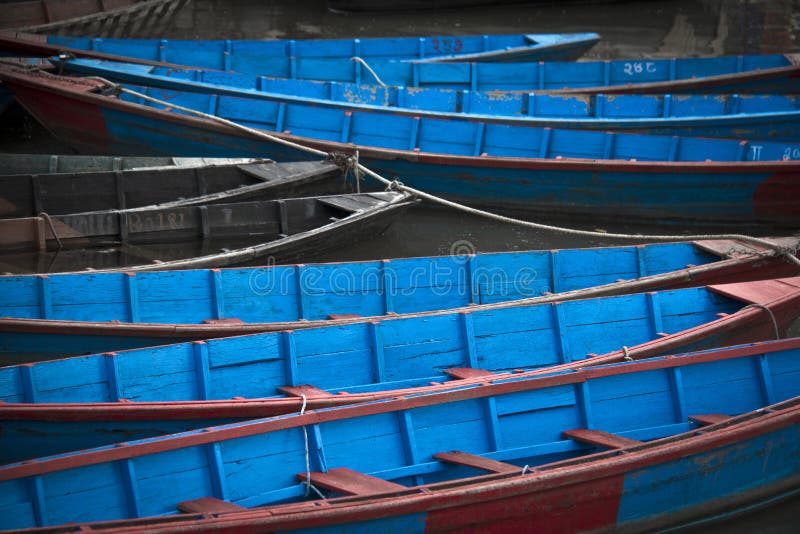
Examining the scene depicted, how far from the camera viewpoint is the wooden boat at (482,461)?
4.87 metres

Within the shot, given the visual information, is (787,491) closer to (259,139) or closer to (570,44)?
(259,139)

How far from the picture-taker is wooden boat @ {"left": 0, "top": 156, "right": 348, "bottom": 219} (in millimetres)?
9008

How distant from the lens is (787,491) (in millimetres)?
6535

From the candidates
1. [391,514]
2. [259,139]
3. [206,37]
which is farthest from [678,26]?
[391,514]

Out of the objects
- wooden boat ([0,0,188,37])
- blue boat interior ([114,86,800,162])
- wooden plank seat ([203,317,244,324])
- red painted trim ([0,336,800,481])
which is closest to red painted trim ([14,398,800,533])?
red painted trim ([0,336,800,481])

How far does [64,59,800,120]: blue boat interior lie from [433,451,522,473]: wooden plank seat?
23.2 feet

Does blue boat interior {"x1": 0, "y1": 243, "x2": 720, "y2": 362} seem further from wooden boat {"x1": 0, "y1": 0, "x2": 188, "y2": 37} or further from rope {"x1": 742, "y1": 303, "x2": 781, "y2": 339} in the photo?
wooden boat {"x1": 0, "y1": 0, "x2": 188, "y2": 37}

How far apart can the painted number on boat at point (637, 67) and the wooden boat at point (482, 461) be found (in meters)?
7.49

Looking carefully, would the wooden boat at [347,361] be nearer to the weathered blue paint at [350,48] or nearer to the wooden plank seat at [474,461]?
the wooden plank seat at [474,461]

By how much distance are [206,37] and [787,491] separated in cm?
1377

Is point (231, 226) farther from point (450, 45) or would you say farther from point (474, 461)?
point (450, 45)

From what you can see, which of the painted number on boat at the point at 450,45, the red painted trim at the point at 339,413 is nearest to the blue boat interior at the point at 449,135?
the painted number on boat at the point at 450,45

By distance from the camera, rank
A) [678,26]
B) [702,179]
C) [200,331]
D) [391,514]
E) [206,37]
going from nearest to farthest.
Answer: [391,514] → [200,331] → [702,179] → [206,37] → [678,26]

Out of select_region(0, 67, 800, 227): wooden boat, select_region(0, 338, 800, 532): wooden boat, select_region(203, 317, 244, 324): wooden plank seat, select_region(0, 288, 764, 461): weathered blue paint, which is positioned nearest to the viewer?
select_region(0, 338, 800, 532): wooden boat
